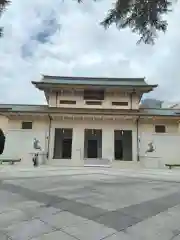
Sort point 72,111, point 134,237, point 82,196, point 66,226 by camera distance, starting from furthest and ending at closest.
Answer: point 72,111 → point 82,196 → point 66,226 → point 134,237

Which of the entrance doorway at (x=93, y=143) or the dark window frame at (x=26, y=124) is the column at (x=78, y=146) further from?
the dark window frame at (x=26, y=124)

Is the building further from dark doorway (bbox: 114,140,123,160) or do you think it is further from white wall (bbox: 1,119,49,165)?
dark doorway (bbox: 114,140,123,160)

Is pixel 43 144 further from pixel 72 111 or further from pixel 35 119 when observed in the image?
pixel 72 111

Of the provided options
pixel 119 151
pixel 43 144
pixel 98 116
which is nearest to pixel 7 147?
pixel 43 144

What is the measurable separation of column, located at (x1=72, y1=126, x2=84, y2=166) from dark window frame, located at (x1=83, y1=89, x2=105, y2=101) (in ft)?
10.7

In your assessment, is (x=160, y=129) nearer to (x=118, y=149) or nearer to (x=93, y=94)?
(x=118, y=149)

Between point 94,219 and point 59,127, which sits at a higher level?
point 59,127

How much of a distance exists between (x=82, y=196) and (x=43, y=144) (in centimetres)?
1317

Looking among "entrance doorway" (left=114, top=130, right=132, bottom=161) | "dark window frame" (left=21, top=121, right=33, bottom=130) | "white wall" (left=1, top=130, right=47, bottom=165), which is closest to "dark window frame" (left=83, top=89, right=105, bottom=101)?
"entrance doorway" (left=114, top=130, right=132, bottom=161)

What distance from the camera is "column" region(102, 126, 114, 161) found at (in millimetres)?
17922

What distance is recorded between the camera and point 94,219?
138 inches

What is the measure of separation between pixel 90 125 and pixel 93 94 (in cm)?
327

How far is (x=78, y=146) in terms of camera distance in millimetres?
18078

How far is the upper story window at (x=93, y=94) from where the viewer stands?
787 inches
